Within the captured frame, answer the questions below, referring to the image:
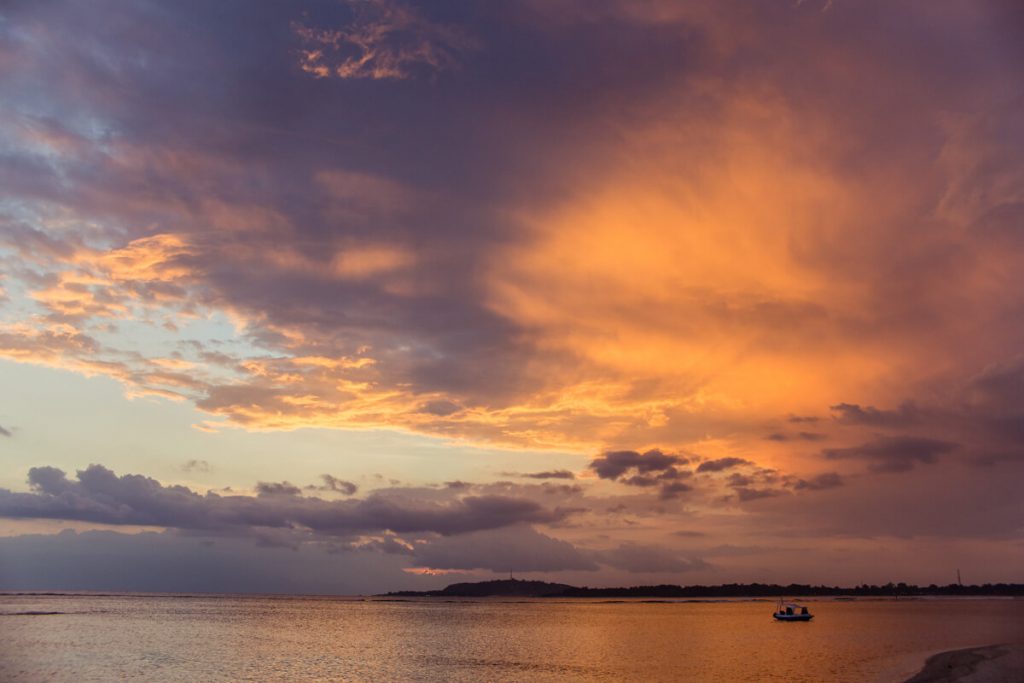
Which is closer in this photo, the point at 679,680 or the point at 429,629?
the point at 679,680

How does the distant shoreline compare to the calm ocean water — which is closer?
the distant shoreline

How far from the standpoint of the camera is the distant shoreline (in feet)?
220

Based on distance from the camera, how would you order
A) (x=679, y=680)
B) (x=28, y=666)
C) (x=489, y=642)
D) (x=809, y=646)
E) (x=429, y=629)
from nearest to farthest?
(x=679, y=680) → (x=28, y=666) → (x=809, y=646) → (x=489, y=642) → (x=429, y=629)

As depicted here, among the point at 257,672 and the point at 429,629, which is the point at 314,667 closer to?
the point at 257,672

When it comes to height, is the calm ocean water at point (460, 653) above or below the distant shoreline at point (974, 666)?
below

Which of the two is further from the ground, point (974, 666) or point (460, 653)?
point (974, 666)

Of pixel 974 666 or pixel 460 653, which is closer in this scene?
pixel 974 666

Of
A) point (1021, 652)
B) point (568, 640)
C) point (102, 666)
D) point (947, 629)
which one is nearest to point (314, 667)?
point (102, 666)

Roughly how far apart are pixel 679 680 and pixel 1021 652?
153ft

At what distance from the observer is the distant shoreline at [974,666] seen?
6712 centimetres

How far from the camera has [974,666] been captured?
75.7 meters

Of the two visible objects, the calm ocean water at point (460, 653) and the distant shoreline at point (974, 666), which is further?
the calm ocean water at point (460, 653)

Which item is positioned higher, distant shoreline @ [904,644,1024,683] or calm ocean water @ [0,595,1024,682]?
distant shoreline @ [904,644,1024,683]

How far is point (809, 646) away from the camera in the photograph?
379ft
